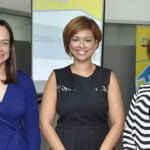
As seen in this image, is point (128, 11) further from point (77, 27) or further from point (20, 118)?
point (20, 118)

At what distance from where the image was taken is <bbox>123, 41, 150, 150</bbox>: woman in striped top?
66.3 inches

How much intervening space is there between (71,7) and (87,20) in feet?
5.25

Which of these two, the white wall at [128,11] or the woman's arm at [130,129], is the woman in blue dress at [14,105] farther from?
the white wall at [128,11]

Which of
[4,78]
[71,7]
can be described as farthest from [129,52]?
[4,78]

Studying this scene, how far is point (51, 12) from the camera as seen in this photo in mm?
3523

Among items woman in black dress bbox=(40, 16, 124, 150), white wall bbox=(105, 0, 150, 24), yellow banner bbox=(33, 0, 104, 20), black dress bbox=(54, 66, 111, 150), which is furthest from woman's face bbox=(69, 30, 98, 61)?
white wall bbox=(105, 0, 150, 24)

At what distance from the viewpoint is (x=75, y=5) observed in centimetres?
349

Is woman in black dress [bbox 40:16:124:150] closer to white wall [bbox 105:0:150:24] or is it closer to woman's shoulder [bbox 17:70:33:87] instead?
woman's shoulder [bbox 17:70:33:87]

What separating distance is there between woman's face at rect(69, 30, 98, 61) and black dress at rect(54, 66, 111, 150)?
0.15 meters

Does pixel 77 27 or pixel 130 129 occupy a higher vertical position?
pixel 77 27

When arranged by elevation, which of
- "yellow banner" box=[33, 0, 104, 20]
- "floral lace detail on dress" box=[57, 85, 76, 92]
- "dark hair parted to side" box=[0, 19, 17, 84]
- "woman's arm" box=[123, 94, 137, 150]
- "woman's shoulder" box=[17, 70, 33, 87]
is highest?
"yellow banner" box=[33, 0, 104, 20]

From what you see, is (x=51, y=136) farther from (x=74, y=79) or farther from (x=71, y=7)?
(x=71, y=7)

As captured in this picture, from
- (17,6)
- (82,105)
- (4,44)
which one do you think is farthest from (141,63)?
(4,44)

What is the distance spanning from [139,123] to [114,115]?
269 mm
